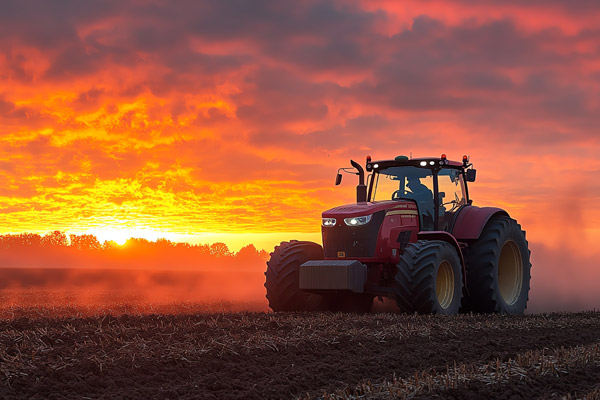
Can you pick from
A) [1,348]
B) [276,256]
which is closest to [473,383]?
[1,348]

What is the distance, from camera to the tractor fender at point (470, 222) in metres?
12.6

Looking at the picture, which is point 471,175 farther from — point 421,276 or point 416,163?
point 421,276

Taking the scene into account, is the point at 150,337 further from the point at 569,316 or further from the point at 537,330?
the point at 569,316

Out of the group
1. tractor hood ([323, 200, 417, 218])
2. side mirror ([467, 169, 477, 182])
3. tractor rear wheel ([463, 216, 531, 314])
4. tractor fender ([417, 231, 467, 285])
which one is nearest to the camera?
tractor fender ([417, 231, 467, 285])

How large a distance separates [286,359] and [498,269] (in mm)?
8091

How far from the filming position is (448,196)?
506 inches

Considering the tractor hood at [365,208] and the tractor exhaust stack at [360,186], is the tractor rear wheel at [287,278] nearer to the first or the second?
the tractor hood at [365,208]

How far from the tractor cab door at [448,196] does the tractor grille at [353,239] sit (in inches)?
55.6

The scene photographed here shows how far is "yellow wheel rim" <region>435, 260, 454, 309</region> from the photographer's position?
11.6m

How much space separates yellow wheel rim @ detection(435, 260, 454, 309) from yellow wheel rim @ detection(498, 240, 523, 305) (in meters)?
2.65

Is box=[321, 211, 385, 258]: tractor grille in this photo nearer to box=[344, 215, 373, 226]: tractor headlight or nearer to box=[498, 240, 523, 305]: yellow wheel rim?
box=[344, 215, 373, 226]: tractor headlight

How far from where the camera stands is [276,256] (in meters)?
12.5

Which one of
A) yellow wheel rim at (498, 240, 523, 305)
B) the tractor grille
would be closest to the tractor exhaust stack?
the tractor grille

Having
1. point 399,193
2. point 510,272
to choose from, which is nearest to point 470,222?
point 399,193
